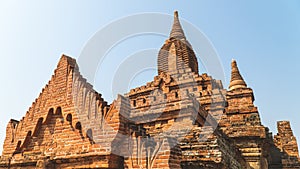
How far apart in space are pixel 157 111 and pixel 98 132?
10.2ft

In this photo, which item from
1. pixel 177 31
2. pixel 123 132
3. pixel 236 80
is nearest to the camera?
pixel 123 132

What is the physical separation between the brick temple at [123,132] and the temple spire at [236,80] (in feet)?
6.03

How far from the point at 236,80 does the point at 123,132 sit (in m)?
10.0

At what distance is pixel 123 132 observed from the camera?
210 inches

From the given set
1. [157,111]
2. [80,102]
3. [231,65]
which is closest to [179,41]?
[231,65]

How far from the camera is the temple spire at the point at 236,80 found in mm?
13508

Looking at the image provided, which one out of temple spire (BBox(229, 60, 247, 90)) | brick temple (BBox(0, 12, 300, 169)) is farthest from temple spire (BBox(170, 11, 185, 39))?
brick temple (BBox(0, 12, 300, 169))

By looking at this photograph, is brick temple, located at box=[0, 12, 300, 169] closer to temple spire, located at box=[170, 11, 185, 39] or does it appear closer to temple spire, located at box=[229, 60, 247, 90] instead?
temple spire, located at box=[229, 60, 247, 90]

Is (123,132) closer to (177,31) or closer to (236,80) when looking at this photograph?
(236,80)

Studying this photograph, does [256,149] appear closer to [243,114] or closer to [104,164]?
[243,114]

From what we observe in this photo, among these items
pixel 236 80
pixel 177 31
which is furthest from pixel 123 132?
pixel 177 31

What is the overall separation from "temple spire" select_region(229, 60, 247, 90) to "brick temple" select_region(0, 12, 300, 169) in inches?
72.4

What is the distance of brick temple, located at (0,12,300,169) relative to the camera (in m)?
5.20

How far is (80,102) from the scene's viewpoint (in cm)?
633
